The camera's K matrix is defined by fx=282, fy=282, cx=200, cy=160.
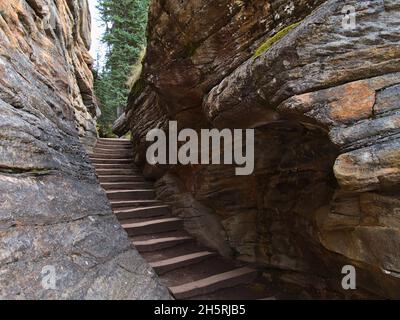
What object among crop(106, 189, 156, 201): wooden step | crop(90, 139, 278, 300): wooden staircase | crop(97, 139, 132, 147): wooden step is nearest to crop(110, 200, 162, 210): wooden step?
crop(90, 139, 278, 300): wooden staircase

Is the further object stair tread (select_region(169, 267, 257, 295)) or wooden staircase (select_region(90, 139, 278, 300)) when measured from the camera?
wooden staircase (select_region(90, 139, 278, 300))

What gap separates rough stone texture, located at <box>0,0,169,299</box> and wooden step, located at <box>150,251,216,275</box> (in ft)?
2.41

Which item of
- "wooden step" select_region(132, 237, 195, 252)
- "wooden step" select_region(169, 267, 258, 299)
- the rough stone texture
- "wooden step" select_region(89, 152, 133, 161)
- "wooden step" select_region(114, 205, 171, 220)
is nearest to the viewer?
the rough stone texture

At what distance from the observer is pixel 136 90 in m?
9.76

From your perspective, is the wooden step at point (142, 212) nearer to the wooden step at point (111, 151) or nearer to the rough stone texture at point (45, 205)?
the rough stone texture at point (45, 205)

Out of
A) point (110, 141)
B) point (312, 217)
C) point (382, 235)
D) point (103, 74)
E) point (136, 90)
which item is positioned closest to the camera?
point (382, 235)

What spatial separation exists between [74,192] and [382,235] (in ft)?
13.6

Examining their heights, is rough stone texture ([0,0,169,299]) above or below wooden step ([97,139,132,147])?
below

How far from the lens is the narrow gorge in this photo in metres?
2.88

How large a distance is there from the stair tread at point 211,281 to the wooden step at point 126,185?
409 cm

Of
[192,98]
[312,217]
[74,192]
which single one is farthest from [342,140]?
[74,192]

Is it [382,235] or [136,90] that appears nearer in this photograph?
[382,235]

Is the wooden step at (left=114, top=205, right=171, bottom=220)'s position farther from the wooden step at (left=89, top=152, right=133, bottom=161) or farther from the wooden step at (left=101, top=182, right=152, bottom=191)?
the wooden step at (left=89, top=152, right=133, bottom=161)

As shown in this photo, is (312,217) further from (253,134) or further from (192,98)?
(192,98)
